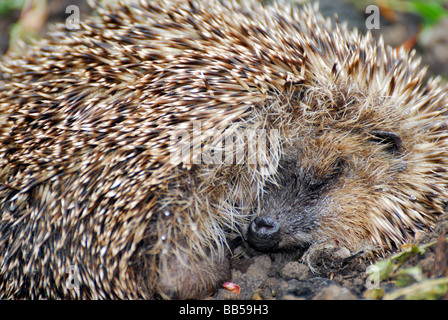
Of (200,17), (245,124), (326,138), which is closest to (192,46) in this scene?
(200,17)

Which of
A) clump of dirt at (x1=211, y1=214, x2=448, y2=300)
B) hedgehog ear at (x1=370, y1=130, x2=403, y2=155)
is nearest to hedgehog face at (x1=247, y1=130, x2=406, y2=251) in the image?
hedgehog ear at (x1=370, y1=130, x2=403, y2=155)

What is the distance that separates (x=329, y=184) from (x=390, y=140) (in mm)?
561

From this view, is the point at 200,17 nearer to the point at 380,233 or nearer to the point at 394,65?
the point at 394,65

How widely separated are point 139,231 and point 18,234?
2.36ft

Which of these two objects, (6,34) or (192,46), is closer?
(192,46)

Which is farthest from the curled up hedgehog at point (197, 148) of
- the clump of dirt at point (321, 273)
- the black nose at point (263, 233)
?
the clump of dirt at point (321, 273)

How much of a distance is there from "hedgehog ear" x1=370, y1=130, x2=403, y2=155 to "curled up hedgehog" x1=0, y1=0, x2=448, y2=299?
0.01 m

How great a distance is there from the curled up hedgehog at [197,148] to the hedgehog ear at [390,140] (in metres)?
0.01

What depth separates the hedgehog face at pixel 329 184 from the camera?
315cm

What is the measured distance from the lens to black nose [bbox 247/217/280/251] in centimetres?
300

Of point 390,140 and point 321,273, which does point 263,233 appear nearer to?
point 321,273

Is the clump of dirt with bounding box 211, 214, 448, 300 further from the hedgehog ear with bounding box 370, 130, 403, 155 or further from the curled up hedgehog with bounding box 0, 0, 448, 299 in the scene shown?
the hedgehog ear with bounding box 370, 130, 403, 155

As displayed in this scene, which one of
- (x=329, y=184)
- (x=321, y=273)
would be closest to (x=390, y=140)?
(x=329, y=184)

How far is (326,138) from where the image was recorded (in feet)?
10.3
